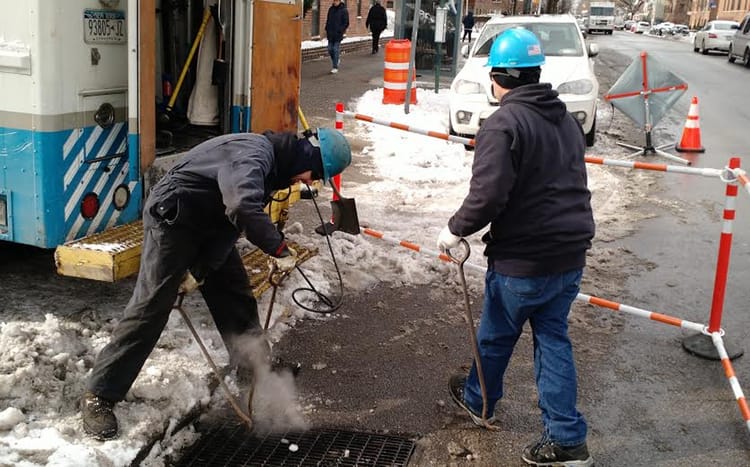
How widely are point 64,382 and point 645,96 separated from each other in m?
9.85

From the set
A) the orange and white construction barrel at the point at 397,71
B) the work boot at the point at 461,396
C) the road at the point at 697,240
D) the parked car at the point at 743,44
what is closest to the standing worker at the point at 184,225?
the work boot at the point at 461,396

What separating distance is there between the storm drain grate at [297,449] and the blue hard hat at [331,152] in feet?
4.53

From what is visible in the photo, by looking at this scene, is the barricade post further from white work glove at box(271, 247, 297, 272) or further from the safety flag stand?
the safety flag stand

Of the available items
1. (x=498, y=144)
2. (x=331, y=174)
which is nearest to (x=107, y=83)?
(x=331, y=174)

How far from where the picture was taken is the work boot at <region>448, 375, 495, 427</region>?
402 cm

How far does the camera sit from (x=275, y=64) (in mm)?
5969

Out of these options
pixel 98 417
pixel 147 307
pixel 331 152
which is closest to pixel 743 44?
pixel 331 152

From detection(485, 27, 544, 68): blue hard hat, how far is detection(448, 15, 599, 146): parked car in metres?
6.98

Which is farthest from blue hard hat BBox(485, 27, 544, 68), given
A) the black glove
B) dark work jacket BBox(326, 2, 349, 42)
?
dark work jacket BBox(326, 2, 349, 42)

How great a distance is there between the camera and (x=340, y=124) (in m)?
6.82

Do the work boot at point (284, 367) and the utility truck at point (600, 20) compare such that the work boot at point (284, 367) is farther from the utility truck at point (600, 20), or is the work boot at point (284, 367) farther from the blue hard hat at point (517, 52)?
the utility truck at point (600, 20)

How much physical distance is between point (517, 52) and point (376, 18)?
2123cm

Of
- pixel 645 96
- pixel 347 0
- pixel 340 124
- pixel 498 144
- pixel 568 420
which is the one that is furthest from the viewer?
pixel 347 0

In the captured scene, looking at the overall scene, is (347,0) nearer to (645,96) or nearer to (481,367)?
(645,96)
